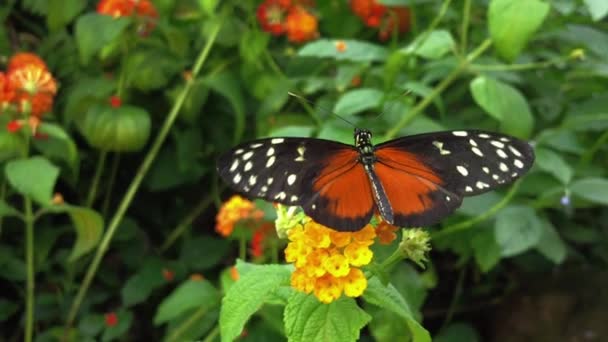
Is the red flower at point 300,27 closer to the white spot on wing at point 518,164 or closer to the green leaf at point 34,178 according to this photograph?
the green leaf at point 34,178

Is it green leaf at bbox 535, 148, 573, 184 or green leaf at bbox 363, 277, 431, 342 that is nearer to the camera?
green leaf at bbox 363, 277, 431, 342

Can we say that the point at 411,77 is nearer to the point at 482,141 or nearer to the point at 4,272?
the point at 482,141

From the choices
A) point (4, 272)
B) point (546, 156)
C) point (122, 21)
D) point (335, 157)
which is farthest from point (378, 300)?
point (4, 272)

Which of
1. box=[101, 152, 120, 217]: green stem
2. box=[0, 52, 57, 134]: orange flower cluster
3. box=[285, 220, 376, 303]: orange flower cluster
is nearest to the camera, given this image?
box=[285, 220, 376, 303]: orange flower cluster

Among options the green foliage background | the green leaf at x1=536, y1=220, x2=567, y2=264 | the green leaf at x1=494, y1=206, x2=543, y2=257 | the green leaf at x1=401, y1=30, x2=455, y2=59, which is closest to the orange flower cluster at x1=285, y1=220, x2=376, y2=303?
the green foliage background

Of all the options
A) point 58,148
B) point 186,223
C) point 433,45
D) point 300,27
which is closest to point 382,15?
point 300,27

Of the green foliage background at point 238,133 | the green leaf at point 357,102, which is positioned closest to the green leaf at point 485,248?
the green foliage background at point 238,133

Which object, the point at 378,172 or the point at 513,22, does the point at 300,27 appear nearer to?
the point at 513,22

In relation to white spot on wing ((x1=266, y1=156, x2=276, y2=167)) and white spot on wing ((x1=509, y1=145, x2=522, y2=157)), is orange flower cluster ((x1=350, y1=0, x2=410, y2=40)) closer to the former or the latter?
white spot on wing ((x1=509, y1=145, x2=522, y2=157))
